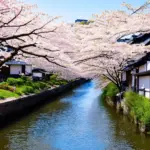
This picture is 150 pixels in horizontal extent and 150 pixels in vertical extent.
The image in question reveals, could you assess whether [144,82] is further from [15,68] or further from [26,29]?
[15,68]

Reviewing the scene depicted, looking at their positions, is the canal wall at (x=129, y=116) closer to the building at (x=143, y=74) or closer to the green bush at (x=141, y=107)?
the green bush at (x=141, y=107)

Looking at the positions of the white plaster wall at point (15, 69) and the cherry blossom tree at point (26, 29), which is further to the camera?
the white plaster wall at point (15, 69)

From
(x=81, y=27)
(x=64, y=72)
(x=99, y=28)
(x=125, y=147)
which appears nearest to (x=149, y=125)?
(x=125, y=147)

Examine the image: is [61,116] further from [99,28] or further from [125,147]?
[125,147]

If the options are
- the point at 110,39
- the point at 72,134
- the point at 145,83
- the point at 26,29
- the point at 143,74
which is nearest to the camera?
the point at 26,29

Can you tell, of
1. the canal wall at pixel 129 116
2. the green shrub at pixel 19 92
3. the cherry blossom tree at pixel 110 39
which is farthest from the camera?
the green shrub at pixel 19 92

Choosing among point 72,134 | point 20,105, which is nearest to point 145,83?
point 72,134

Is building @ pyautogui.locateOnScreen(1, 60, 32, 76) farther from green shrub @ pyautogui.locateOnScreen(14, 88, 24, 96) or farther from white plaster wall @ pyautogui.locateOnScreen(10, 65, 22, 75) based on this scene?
A: green shrub @ pyautogui.locateOnScreen(14, 88, 24, 96)

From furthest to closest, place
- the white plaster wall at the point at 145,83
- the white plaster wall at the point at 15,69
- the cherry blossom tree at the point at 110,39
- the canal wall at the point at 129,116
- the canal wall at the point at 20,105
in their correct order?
1. the white plaster wall at the point at 15,69
2. the canal wall at the point at 20,105
3. the white plaster wall at the point at 145,83
4. the cherry blossom tree at the point at 110,39
5. the canal wall at the point at 129,116

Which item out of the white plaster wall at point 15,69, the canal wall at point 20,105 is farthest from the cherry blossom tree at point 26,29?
the white plaster wall at point 15,69

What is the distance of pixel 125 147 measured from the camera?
12.8 metres

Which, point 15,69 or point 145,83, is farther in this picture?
point 15,69

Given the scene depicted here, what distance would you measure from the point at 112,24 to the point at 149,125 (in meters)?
8.62

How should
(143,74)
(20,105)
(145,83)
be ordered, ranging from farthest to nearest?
(20,105)
(145,83)
(143,74)
